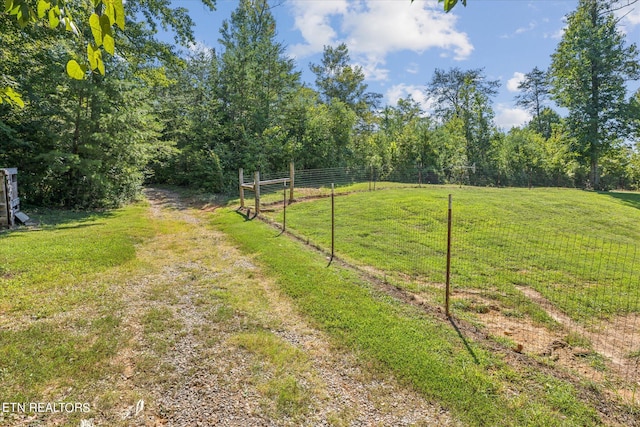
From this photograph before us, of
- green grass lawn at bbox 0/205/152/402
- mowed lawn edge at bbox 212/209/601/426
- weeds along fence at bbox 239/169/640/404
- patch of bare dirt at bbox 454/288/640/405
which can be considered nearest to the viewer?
mowed lawn edge at bbox 212/209/601/426

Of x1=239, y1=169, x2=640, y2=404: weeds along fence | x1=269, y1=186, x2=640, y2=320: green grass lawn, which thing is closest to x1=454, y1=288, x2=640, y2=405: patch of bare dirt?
x1=239, y1=169, x2=640, y2=404: weeds along fence

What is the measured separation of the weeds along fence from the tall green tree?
1437 cm

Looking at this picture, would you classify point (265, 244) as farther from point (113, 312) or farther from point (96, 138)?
point (96, 138)

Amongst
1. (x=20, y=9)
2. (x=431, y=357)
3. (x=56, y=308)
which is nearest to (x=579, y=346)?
(x=431, y=357)

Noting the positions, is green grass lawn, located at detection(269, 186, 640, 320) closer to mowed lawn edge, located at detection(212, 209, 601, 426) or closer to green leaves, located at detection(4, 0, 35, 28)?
mowed lawn edge, located at detection(212, 209, 601, 426)

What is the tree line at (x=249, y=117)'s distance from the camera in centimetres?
1082

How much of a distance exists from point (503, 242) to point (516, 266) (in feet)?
5.55

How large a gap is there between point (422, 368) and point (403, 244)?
15.2ft

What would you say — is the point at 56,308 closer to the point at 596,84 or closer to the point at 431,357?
the point at 431,357

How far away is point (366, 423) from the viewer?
8.09 feet

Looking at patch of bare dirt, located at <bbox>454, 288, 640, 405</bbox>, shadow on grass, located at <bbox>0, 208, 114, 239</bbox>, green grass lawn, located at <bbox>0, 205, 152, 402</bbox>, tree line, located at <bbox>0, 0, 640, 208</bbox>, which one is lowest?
patch of bare dirt, located at <bbox>454, 288, 640, 405</bbox>

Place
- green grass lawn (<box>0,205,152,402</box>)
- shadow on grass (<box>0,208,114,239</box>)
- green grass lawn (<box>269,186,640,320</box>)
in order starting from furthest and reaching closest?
1. shadow on grass (<box>0,208,114,239</box>)
2. green grass lawn (<box>269,186,640,320</box>)
3. green grass lawn (<box>0,205,152,402</box>)

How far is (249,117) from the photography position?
19328mm

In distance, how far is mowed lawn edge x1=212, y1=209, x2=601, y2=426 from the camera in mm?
2543
